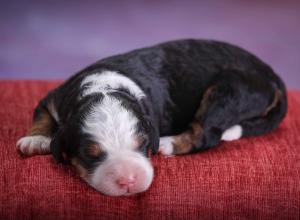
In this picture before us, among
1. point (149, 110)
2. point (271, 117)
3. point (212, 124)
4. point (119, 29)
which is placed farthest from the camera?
point (119, 29)

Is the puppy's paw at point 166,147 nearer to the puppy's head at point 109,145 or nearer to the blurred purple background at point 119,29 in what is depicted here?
the puppy's head at point 109,145

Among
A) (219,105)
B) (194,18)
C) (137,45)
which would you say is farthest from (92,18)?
(219,105)

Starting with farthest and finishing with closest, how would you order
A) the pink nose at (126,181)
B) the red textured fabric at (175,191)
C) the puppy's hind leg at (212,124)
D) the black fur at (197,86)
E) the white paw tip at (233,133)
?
the white paw tip at (233,133), the black fur at (197,86), the puppy's hind leg at (212,124), the red textured fabric at (175,191), the pink nose at (126,181)

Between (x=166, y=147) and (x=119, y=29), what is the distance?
7.73 feet

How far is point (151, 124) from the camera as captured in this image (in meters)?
3.23

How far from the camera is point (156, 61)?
387cm

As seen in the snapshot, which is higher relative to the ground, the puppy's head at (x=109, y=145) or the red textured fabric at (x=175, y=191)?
the puppy's head at (x=109, y=145)

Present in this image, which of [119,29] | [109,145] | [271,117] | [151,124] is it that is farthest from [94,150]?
[119,29]

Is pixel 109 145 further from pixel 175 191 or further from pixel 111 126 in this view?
pixel 175 191

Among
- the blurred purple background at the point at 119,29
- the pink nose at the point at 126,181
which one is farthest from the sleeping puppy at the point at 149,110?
the blurred purple background at the point at 119,29

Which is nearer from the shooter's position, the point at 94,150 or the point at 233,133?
the point at 94,150

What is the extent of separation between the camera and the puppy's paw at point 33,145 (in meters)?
3.30

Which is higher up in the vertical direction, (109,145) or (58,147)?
(109,145)

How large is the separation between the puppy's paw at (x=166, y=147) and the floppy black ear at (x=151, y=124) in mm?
136
